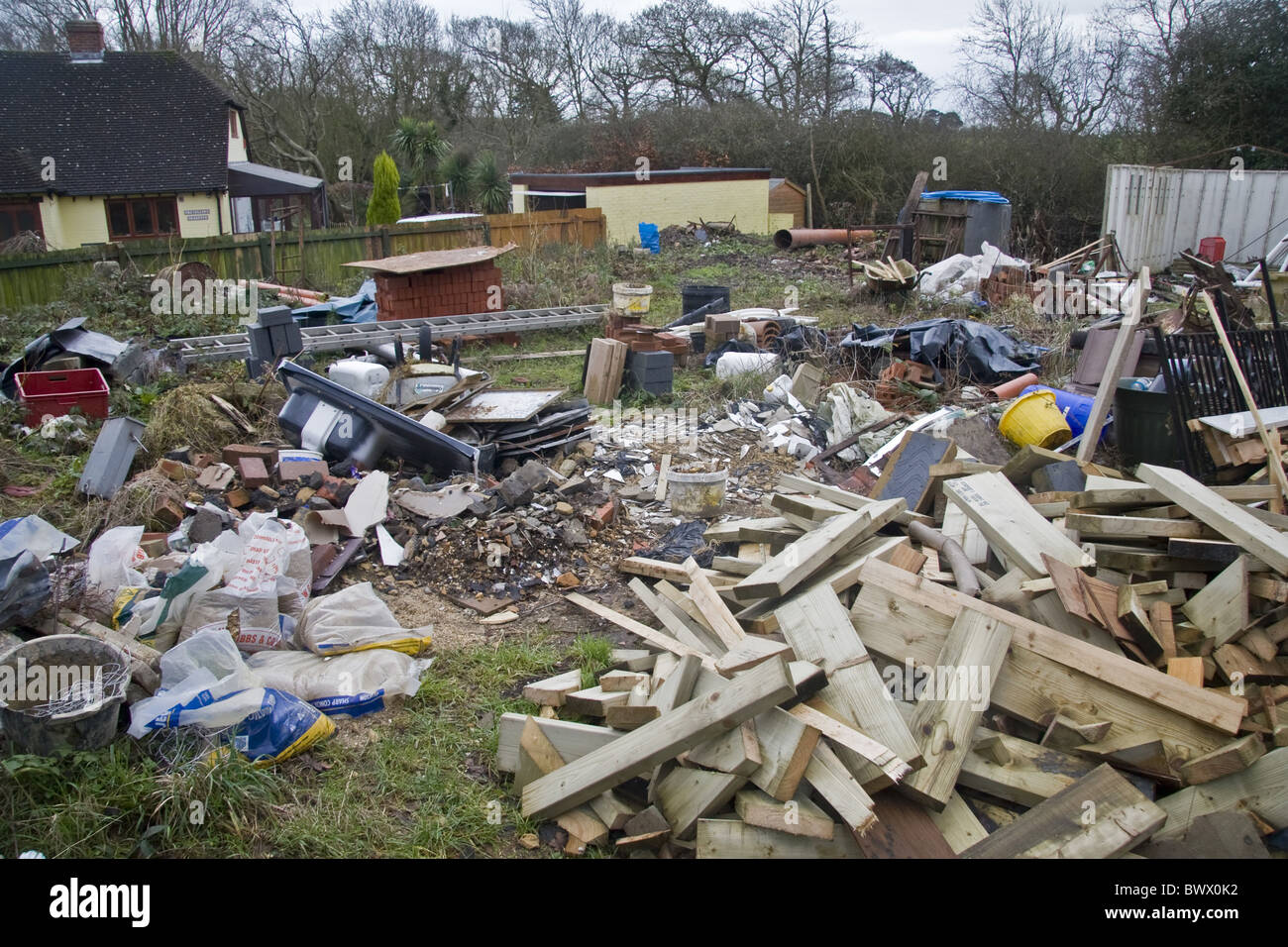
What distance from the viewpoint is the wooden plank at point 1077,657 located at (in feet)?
9.99

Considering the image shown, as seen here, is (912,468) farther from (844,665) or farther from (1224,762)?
(1224,762)

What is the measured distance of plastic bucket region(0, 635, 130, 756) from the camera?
3.13 m

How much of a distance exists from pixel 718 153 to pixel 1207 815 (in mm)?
26480

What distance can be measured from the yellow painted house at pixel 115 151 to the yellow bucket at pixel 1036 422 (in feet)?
70.3

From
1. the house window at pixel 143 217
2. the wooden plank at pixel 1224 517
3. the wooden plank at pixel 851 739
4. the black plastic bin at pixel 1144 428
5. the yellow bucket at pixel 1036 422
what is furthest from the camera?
the house window at pixel 143 217

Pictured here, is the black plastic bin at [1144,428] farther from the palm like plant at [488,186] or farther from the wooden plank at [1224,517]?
the palm like plant at [488,186]

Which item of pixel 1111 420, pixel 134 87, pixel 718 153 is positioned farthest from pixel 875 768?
pixel 134 87

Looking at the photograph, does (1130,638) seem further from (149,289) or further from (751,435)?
(149,289)

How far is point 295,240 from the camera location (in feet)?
51.3

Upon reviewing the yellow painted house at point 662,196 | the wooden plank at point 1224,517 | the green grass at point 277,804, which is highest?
the yellow painted house at point 662,196

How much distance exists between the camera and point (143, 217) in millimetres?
22406

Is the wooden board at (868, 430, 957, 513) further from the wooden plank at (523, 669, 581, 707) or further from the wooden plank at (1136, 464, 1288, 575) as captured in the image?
the wooden plank at (523, 669, 581, 707)

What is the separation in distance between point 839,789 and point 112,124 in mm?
27178

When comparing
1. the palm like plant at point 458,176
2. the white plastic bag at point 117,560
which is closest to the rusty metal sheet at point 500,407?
the white plastic bag at point 117,560
